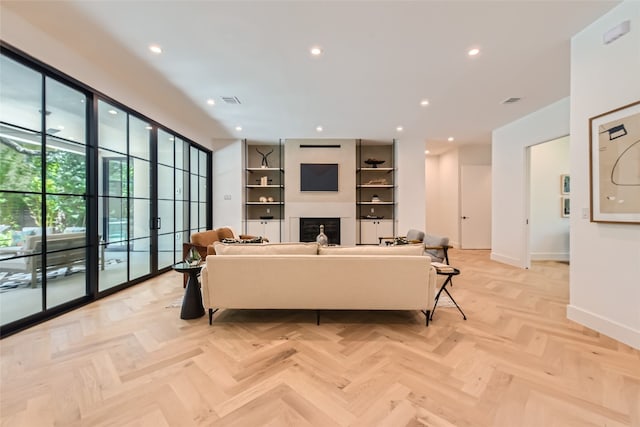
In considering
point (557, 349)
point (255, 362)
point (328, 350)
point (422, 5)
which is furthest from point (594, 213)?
point (255, 362)

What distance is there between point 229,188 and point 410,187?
15.1 ft

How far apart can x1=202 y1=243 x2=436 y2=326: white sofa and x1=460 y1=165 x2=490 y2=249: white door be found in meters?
5.35

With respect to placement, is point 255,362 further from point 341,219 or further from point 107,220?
point 341,219

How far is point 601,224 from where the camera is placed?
2.42 meters

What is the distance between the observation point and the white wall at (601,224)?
7.20 ft

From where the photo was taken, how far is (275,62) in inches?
120

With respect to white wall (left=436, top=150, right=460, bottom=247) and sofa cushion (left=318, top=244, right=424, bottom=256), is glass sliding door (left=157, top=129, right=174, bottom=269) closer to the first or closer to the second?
sofa cushion (left=318, top=244, right=424, bottom=256)

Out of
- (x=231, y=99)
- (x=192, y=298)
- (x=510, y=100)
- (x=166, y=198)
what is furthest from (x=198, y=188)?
(x=510, y=100)

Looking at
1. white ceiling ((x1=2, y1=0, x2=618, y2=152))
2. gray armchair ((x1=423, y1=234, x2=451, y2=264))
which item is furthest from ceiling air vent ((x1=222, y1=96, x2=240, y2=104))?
gray armchair ((x1=423, y1=234, x2=451, y2=264))

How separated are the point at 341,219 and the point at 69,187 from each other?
16.3 feet

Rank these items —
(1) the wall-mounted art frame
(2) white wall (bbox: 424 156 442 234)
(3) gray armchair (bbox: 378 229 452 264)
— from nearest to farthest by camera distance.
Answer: (1) the wall-mounted art frame < (3) gray armchair (bbox: 378 229 452 264) < (2) white wall (bbox: 424 156 442 234)

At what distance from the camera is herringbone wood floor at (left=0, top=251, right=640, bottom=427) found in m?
1.47

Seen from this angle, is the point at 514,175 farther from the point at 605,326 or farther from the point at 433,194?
the point at 605,326

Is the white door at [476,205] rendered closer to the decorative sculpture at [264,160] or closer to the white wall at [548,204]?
the white wall at [548,204]
